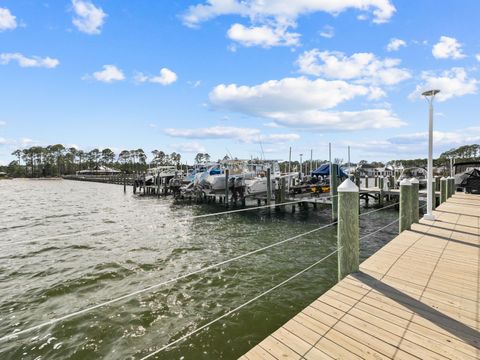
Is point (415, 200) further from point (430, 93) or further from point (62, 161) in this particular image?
point (62, 161)

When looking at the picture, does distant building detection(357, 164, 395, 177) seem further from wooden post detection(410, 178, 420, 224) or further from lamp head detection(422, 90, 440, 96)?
wooden post detection(410, 178, 420, 224)

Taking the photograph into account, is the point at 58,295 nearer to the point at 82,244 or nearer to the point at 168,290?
the point at 168,290

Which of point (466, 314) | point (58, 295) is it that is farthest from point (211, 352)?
point (58, 295)

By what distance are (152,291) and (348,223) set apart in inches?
190

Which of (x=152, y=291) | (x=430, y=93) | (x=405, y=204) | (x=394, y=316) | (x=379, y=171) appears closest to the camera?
(x=394, y=316)

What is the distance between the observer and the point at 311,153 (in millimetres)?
39562

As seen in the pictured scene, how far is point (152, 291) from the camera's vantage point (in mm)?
6426

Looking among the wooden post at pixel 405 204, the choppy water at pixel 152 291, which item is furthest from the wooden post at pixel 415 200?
the choppy water at pixel 152 291

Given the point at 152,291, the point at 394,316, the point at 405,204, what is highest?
the point at 405,204

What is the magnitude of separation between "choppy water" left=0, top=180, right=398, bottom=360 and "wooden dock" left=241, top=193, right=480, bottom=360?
1.78m

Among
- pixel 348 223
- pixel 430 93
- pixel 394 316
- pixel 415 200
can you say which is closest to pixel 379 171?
pixel 430 93

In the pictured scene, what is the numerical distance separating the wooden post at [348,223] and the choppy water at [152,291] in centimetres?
195

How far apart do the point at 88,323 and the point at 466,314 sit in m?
5.92

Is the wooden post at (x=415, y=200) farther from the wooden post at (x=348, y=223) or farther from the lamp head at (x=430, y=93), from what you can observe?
the wooden post at (x=348, y=223)
